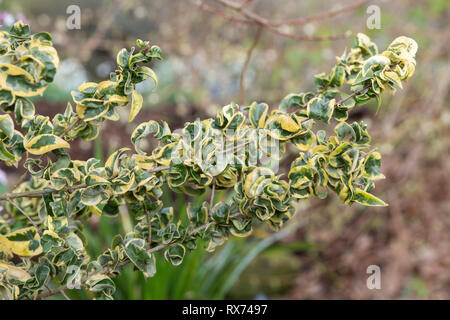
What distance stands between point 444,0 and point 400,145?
1.02 metres

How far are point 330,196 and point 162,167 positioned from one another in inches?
86.2

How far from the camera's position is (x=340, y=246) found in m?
2.89

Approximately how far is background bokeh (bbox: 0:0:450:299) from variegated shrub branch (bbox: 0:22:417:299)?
74cm

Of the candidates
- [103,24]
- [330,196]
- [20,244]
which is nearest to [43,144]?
[20,244]

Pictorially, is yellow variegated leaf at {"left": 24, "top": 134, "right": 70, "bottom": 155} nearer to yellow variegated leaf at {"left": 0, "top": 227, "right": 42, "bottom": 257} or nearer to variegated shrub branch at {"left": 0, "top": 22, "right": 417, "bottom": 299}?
variegated shrub branch at {"left": 0, "top": 22, "right": 417, "bottom": 299}

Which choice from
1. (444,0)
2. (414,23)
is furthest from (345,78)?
(414,23)

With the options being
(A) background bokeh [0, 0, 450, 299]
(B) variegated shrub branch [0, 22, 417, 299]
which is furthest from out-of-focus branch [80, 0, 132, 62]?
(B) variegated shrub branch [0, 22, 417, 299]

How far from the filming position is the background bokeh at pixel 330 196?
2.29 m

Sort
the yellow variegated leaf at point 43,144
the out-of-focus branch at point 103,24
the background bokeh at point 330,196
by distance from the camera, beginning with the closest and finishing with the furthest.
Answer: the yellow variegated leaf at point 43,144, the background bokeh at point 330,196, the out-of-focus branch at point 103,24

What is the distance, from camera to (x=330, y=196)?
9.62 ft

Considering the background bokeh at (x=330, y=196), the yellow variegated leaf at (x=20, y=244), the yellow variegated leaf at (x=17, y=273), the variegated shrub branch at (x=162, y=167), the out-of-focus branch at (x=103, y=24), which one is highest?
the out-of-focus branch at (x=103, y=24)

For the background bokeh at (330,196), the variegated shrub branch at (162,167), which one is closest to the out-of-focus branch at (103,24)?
the background bokeh at (330,196)

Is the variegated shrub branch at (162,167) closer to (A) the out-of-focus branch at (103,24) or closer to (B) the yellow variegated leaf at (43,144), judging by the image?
(B) the yellow variegated leaf at (43,144)

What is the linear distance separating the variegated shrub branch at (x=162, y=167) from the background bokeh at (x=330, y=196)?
0.74 m
